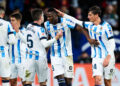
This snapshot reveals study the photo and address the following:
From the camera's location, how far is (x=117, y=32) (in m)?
15.9

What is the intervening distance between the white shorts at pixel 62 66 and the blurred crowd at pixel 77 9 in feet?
15.0

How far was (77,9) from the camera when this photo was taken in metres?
16.8

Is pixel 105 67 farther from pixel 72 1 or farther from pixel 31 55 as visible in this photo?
pixel 72 1

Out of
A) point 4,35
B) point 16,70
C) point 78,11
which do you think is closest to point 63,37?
point 4,35

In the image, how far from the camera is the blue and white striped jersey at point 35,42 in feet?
34.6

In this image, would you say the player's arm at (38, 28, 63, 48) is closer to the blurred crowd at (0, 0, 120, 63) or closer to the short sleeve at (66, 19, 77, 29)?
the short sleeve at (66, 19, 77, 29)

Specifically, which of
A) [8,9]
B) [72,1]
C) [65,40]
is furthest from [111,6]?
[65,40]

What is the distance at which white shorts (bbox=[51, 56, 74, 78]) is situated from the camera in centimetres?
1101

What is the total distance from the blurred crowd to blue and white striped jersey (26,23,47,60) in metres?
5.12

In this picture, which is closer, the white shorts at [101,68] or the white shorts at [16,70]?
the white shorts at [101,68]

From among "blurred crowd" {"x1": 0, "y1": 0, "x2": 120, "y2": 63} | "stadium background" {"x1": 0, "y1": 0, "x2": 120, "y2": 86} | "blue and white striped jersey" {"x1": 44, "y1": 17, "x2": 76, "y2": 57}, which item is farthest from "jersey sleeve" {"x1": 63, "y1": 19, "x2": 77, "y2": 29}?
"blurred crowd" {"x1": 0, "y1": 0, "x2": 120, "y2": 63}

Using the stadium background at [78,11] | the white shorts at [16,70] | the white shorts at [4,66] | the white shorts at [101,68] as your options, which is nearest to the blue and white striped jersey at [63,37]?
the white shorts at [101,68]

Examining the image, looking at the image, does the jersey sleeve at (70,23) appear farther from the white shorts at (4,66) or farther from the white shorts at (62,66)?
the white shorts at (4,66)

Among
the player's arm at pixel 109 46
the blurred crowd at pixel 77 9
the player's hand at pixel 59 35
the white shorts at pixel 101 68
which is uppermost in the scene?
the blurred crowd at pixel 77 9
